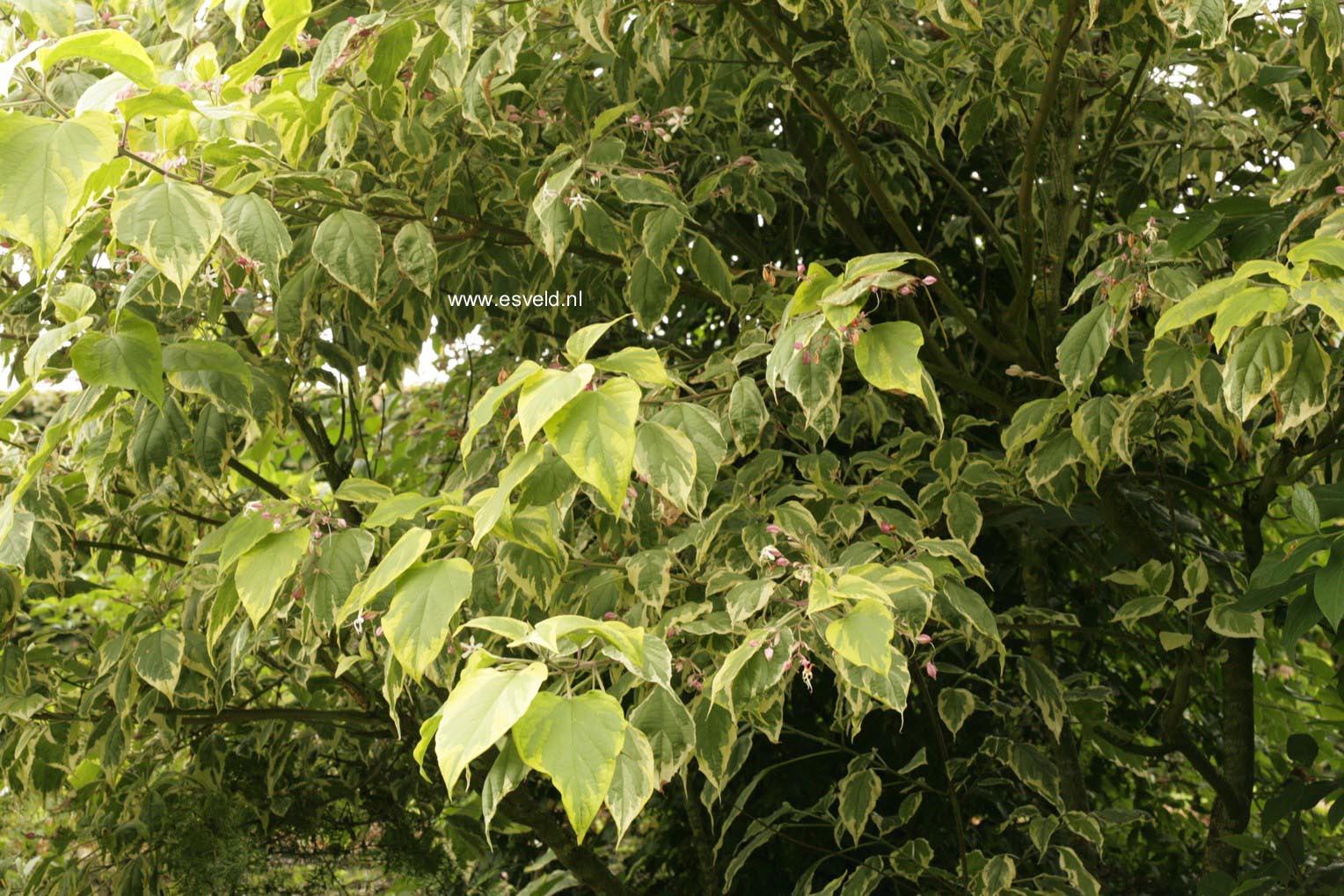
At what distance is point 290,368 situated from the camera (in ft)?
6.07

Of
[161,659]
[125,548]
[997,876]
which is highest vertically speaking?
[161,659]

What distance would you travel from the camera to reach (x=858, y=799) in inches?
71.9

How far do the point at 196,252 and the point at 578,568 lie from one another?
2.14 ft

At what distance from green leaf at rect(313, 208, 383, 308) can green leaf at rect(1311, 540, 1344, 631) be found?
1.11m

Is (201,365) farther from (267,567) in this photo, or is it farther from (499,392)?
(499,392)

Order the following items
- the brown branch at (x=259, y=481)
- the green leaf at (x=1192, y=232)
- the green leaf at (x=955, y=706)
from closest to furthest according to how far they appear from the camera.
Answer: the green leaf at (x=1192, y=232)
the green leaf at (x=955, y=706)
the brown branch at (x=259, y=481)

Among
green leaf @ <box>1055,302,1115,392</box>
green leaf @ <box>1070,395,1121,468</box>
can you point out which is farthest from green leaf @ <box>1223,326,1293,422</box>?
green leaf @ <box>1070,395,1121,468</box>

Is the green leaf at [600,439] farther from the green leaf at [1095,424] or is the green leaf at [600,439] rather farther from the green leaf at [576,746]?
the green leaf at [1095,424]

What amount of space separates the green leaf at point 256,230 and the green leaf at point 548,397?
0.40m

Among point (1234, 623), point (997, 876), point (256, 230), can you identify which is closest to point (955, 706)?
point (997, 876)

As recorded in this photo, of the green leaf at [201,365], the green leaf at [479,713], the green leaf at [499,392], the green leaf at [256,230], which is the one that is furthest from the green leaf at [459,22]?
the green leaf at [479,713]

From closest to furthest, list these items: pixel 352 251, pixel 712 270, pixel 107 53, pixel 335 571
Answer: pixel 107 53 → pixel 335 571 → pixel 352 251 → pixel 712 270

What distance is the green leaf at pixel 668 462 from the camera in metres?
1.07

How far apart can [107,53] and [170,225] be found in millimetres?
157
